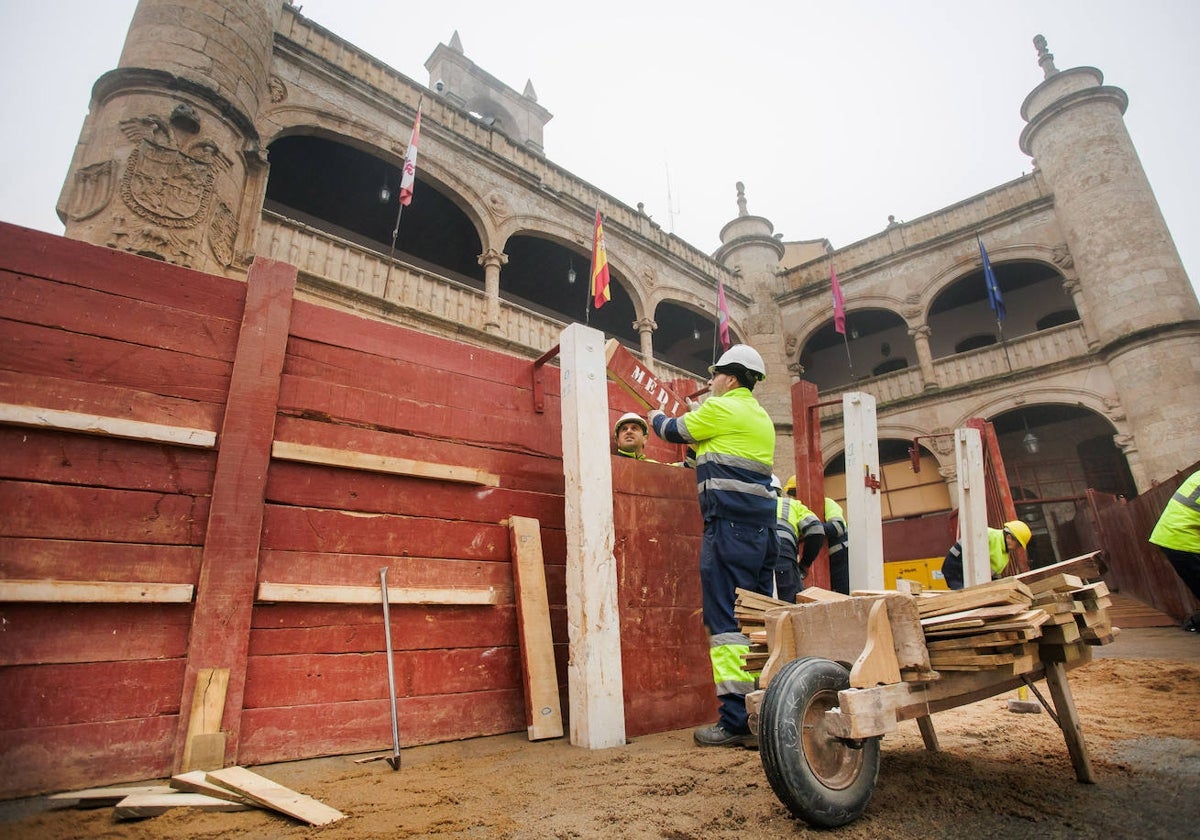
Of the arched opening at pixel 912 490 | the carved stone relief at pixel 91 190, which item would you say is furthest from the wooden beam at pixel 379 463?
the arched opening at pixel 912 490

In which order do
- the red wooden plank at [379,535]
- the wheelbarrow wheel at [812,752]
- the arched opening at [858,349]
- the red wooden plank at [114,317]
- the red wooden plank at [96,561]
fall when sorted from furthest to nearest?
the arched opening at [858,349] → the red wooden plank at [379,535] → the red wooden plank at [114,317] → the red wooden plank at [96,561] → the wheelbarrow wheel at [812,752]

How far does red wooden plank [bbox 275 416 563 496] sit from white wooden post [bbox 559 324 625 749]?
1.50ft

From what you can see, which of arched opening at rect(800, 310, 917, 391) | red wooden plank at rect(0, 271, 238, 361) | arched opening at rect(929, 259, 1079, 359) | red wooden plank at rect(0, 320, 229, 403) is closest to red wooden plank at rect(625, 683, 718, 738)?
red wooden plank at rect(0, 320, 229, 403)

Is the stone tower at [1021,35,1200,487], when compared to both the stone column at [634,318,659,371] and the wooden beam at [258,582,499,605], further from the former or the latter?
the wooden beam at [258,582,499,605]

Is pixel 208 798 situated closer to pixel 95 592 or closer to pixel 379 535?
pixel 95 592

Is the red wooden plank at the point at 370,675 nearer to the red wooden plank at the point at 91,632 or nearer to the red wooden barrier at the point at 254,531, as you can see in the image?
the red wooden barrier at the point at 254,531

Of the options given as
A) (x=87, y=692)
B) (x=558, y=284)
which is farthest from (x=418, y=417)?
(x=558, y=284)

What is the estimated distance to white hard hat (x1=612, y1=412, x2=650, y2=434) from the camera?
4365mm

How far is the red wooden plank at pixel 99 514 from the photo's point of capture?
2.34 metres

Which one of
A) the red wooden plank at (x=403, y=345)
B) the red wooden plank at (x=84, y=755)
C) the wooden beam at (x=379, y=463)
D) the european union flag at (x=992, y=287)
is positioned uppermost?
the european union flag at (x=992, y=287)

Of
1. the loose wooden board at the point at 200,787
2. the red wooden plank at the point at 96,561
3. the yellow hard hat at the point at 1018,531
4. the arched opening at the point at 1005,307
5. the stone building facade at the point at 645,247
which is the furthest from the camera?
the arched opening at the point at 1005,307

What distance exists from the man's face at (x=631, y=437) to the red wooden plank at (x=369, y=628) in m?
1.59

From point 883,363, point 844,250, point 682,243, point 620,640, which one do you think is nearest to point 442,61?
point 682,243

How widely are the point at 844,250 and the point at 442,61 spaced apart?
1815 cm
